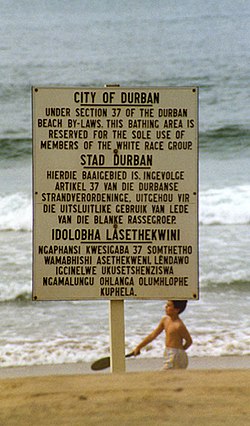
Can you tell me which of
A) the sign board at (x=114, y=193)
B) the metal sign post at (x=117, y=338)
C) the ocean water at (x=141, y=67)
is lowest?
the metal sign post at (x=117, y=338)

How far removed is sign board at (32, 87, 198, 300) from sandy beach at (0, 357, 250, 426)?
624 mm

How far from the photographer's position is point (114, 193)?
153 cm

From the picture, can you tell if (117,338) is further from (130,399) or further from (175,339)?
(175,339)

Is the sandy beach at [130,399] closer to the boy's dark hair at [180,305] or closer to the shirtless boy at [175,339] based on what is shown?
the shirtless boy at [175,339]

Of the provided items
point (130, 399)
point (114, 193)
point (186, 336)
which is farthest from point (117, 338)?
point (186, 336)

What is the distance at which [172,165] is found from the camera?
5.12 feet

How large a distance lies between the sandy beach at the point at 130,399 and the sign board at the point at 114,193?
2.05ft

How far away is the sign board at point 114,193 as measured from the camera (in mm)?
1536

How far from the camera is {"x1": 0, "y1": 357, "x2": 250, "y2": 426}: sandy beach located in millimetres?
795

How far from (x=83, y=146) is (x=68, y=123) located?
0.05 meters

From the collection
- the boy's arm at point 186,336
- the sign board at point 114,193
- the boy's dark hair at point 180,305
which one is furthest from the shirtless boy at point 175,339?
the sign board at point 114,193

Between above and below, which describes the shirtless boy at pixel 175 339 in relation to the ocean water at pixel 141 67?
below

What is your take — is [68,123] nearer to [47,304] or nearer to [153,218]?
[153,218]

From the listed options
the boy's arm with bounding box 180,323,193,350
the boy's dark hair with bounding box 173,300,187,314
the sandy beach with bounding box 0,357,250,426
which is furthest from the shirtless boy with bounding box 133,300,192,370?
the sandy beach with bounding box 0,357,250,426
